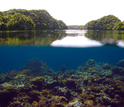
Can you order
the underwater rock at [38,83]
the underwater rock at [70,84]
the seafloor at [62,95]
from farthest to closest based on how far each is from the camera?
1. the underwater rock at [70,84]
2. the underwater rock at [38,83]
3. the seafloor at [62,95]

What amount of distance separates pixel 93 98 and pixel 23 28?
1507cm

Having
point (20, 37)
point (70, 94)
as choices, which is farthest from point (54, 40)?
→ point (70, 94)

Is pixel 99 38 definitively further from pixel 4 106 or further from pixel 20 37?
pixel 4 106

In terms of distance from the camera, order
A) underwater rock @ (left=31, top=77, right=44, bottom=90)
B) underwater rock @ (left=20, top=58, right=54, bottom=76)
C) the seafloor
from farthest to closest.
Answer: underwater rock @ (left=20, top=58, right=54, bottom=76) → underwater rock @ (left=31, top=77, right=44, bottom=90) → the seafloor

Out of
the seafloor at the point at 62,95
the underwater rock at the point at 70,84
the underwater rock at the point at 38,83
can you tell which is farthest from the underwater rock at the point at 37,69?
the underwater rock at the point at 70,84

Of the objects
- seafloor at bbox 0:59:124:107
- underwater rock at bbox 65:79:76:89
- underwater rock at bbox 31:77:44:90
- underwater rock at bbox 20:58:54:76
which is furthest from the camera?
underwater rock at bbox 20:58:54:76

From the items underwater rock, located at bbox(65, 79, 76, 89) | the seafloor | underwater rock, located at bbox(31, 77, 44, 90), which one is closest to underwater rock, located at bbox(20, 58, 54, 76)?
the seafloor

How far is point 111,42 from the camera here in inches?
444

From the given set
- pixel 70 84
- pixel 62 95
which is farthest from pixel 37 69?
pixel 62 95

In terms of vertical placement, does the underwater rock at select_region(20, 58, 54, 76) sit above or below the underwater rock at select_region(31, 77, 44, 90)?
below

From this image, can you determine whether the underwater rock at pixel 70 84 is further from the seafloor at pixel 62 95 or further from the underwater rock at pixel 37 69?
the underwater rock at pixel 37 69

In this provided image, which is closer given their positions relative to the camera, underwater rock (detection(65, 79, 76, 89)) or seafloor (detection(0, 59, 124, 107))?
A: seafloor (detection(0, 59, 124, 107))

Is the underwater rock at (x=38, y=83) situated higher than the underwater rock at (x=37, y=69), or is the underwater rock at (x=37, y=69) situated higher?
the underwater rock at (x=38, y=83)

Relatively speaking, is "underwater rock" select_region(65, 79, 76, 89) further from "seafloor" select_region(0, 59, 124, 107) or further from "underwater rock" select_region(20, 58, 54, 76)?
"underwater rock" select_region(20, 58, 54, 76)
